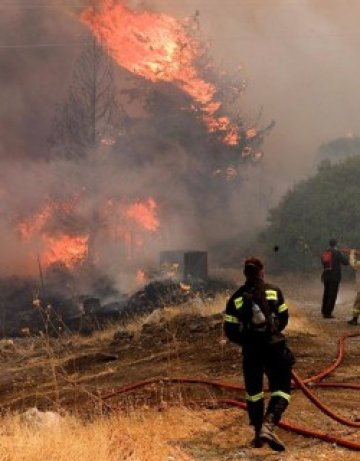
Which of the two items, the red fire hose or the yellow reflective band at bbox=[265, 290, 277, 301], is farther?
the red fire hose

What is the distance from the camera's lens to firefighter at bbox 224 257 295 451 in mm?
5258

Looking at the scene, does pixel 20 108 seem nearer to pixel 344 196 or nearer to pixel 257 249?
pixel 257 249

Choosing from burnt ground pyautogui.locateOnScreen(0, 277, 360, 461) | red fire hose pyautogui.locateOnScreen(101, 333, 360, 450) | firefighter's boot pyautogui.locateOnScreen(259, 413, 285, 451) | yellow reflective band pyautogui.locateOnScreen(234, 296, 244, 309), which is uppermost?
yellow reflective band pyautogui.locateOnScreen(234, 296, 244, 309)

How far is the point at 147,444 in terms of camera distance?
5258 millimetres

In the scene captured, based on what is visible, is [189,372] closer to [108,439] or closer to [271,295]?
[108,439]

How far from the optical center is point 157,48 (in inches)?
1318

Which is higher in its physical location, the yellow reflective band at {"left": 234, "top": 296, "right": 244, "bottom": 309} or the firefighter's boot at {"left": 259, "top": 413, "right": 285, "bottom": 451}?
the yellow reflective band at {"left": 234, "top": 296, "right": 244, "bottom": 309}

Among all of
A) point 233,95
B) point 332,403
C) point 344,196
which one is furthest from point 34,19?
point 332,403

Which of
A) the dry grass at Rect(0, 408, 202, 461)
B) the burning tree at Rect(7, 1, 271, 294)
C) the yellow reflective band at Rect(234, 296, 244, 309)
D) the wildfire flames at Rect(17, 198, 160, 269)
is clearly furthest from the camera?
the burning tree at Rect(7, 1, 271, 294)

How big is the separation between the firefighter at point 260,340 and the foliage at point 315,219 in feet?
61.2

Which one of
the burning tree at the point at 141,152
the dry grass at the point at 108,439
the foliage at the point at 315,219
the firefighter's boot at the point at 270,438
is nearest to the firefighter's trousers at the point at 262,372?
the firefighter's boot at the point at 270,438

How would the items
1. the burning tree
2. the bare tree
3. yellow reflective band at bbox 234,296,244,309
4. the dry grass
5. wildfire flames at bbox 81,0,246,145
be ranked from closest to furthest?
1. the dry grass
2. yellow reflective band at bbox 234,296,244,309
3. the burning tree
4. the bare tree
5. wildfire flames at bbox 81,0,246,145

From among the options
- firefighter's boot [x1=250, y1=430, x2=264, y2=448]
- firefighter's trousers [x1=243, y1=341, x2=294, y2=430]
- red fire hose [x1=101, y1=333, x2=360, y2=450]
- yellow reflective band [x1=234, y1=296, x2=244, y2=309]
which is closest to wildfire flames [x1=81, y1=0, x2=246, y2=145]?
red fire hose [x1=101, y1=333, x2=360, y2=450]

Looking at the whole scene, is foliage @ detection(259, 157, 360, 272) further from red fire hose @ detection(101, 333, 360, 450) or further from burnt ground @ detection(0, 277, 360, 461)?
red fire hose @ detection(101, 333, 360, 450)
